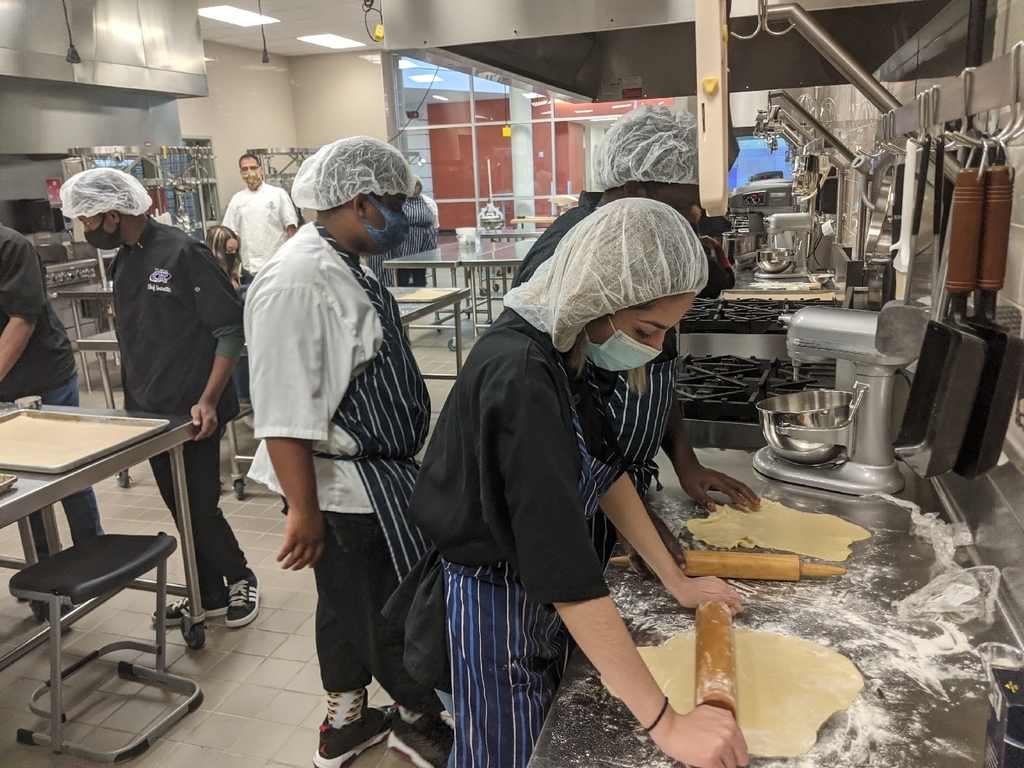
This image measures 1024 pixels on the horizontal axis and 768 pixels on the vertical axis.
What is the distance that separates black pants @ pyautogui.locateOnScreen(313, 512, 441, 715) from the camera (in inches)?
67.9

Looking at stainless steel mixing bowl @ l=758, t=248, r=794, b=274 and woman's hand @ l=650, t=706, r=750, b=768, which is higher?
stainless steel mixing bowl @ l=758, t=248, r=794, b=274

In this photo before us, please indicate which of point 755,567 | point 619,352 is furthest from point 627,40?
point 755,567

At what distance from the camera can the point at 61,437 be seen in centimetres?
220

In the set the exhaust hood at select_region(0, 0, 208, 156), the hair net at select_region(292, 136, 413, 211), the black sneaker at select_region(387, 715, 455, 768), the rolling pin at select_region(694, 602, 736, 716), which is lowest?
the black sneaker at select_region(387, 715, 455, 768)

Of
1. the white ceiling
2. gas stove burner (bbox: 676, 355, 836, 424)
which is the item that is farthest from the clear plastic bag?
the white ceiling

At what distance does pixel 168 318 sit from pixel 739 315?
1888 millimetres

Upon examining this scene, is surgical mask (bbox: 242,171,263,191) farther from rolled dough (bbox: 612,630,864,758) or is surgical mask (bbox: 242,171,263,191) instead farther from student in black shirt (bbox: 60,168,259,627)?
rolled dough (bbox: 612,630,864,758)

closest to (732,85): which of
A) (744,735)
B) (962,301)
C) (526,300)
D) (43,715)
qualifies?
(962,301)

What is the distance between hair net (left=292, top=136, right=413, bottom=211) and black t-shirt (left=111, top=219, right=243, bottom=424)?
2.69 feet

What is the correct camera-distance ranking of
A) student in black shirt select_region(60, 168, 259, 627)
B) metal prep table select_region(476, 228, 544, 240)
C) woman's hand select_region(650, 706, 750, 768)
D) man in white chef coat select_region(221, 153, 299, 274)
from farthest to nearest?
metal prep table select_region(476, 228, 544, 240) < man in white chef coat select_region(221, 153, 299, 274) < student in black shirt select_region(60, 168, 259, 627) < woman's hand select_region(650, 706, 750, 768)

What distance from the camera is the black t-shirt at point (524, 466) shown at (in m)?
0.87

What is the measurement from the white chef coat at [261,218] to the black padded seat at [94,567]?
168 inches

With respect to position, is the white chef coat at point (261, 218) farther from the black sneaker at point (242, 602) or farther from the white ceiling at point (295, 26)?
the black sneaker at point (242, 602)

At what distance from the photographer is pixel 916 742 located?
0.82 m
